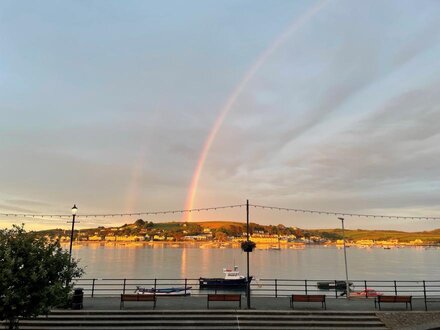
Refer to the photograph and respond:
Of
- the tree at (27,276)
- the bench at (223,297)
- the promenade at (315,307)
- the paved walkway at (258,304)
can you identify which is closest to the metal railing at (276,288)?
the paved walkway at (258,304)

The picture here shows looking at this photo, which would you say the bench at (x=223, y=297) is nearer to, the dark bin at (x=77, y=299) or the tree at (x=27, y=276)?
the dark bin at (x=77, y=299)

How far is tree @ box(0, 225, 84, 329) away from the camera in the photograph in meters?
14.5

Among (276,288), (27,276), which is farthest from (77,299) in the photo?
(276,288)

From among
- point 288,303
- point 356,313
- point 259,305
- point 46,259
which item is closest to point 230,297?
point 259,305

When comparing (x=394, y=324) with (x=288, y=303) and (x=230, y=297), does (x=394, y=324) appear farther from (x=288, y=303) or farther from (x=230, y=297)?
(x=230, y=297)

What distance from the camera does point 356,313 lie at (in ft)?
61.0

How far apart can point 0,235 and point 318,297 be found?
50.3ft

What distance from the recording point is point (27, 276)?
591 inches

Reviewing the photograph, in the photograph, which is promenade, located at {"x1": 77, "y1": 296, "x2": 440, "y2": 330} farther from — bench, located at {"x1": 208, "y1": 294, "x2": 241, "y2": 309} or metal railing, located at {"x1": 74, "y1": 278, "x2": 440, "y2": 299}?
metal railing, located at {"x1": 74, "y1": 278, "x2": 440, "y2": 299}

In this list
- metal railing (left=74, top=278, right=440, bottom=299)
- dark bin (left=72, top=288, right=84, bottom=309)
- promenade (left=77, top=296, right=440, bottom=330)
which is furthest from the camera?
metal railing (left=74, top=278, right=440, bottom=299)

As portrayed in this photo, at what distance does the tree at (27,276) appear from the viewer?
14.5m

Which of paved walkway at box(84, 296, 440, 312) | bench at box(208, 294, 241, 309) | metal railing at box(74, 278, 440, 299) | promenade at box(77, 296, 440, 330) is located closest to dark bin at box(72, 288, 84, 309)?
promenade at box(77, 296, 440, 330)

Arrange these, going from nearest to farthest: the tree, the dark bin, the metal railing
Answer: the tree
the dark bin
the metal railing

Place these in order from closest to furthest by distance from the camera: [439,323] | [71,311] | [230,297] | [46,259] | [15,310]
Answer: [15,310] < [46,259] < [439,323] < [71,311] < [230,297]
